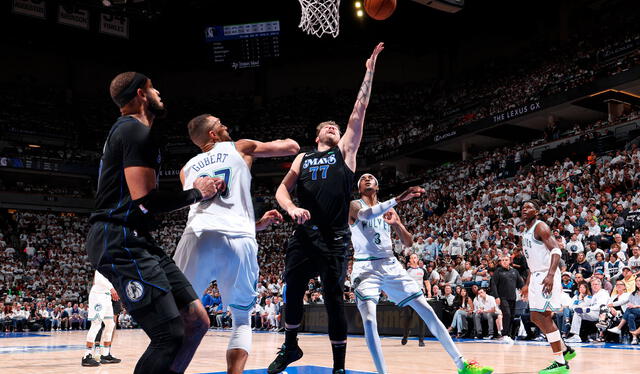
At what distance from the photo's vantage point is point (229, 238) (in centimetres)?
394

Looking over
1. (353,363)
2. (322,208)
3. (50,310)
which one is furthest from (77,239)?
(322,208)

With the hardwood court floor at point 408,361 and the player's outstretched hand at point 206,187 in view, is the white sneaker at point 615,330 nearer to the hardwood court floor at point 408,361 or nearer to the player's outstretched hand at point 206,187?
the hardwood court floor at point 408,361

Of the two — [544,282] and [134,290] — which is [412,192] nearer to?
[544,282]

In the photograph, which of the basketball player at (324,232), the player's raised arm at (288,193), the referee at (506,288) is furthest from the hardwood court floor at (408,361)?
the referee at (506,288)

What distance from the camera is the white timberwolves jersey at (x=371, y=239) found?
5.90 metres

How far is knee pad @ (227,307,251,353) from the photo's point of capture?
407cm

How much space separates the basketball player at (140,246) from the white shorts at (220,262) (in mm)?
761

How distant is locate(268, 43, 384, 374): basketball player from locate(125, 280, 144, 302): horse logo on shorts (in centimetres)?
189

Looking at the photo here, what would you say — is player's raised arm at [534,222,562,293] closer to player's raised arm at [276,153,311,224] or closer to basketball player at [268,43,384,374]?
basketball player at [268,43,384,374]

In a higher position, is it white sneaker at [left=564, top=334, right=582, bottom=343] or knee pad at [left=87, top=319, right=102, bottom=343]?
knee pad at [left=87, top=319, right=102, bottom=343]

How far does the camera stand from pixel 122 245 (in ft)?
9.55

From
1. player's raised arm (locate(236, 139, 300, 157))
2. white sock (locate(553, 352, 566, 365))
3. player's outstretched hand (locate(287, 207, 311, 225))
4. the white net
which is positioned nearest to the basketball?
the white net

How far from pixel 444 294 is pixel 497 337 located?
201cm

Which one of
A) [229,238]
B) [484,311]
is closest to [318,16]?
[484,311]
